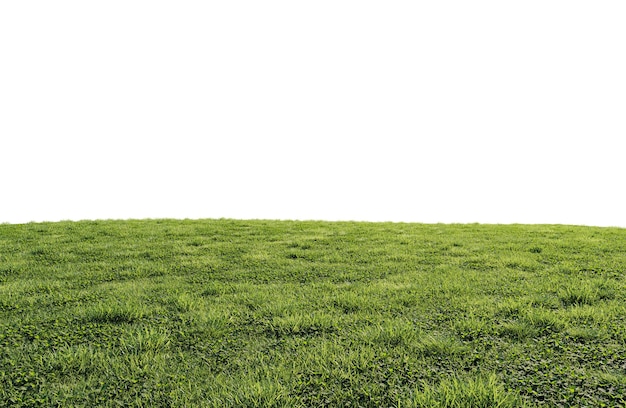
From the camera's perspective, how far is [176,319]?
6926 mm

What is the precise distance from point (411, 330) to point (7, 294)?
7.78 meters

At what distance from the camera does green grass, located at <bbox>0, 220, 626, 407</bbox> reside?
4.75m

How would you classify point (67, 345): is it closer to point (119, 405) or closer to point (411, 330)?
point (119, 405)

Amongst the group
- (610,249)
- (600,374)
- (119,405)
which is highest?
(610,249)

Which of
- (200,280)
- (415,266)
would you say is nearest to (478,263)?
(415,266)

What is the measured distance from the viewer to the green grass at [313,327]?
4754 mm

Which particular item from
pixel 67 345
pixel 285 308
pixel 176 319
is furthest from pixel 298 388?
pixel 67 345

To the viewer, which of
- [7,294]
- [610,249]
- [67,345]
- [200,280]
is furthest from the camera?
[610,249]

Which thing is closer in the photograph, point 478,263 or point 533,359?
point 533,359

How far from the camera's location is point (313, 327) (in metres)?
6.47

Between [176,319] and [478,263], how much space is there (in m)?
7.39

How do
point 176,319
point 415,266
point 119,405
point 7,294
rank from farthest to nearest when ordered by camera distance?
point 415,266 → point 7,294 → point 176,319 → point 119,405

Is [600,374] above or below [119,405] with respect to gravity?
above

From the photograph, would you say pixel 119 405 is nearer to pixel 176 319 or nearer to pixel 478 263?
pixel 176 319
